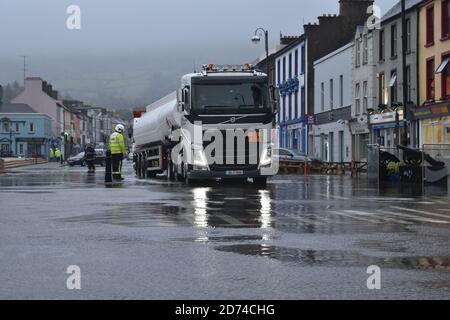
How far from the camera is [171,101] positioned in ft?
104

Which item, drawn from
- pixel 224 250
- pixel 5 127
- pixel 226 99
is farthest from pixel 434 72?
pixel 5 127

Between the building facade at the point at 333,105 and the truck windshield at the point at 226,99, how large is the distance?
3078 cm

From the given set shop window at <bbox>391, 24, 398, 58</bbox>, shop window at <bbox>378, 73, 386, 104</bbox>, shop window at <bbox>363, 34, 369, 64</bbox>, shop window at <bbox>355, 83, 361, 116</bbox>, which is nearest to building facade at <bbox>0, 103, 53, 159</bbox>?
shop window at <bbox>355, 83, 361, 116</bbox>

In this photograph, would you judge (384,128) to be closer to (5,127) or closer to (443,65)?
(443,65)

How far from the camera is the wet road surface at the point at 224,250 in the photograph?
7.02 meters

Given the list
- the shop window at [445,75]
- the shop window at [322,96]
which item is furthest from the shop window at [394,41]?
the shop window at [322,96]

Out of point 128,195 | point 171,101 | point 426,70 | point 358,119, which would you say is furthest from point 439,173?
point 358,119

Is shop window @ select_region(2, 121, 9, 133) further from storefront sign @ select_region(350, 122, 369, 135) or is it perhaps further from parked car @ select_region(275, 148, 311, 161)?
parked car @ select_region(275, 148, 311, 161)

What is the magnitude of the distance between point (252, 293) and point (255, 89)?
64.8 ft

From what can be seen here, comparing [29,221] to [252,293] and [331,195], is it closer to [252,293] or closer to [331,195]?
[252,293]

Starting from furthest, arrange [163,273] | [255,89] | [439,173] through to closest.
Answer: [439,173], [255,89], [163,273]

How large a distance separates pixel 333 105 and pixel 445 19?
1974cm
